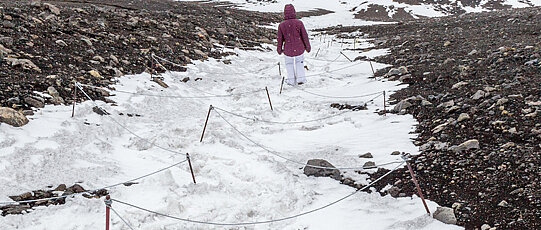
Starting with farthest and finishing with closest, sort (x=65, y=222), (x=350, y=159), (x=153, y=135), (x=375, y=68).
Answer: (x=375, y=68), (x=153, y=135), (x=350, y=159), (x=65, y=222)

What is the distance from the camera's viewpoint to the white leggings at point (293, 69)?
1176 cm

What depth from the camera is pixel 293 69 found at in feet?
39.1

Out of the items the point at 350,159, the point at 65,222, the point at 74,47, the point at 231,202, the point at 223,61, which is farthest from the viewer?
the point at 223,61

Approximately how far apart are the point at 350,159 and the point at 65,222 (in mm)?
4246

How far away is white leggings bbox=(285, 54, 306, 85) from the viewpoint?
11758mm

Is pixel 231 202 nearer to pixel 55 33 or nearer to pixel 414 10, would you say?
pixel 55 33

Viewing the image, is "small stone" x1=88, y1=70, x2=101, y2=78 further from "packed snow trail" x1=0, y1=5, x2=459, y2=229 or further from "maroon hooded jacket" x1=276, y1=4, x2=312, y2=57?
"maroon hooded jacket" x1=276, y1=4, x2=312, y2=57

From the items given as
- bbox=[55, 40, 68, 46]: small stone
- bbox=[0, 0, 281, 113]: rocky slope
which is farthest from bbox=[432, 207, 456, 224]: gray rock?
bbox=[55, 40, 68, 46]: small stone

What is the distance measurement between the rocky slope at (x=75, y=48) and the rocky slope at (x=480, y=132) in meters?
6.70

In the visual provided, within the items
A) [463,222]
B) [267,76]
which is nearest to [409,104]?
Answer: [463,222]

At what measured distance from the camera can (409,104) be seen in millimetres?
7984

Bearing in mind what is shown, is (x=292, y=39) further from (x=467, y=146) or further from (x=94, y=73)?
(x=467, y=146)

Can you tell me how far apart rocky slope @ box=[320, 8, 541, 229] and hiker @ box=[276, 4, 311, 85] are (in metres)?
2.82

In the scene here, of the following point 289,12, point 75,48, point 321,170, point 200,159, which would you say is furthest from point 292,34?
point 321,170
